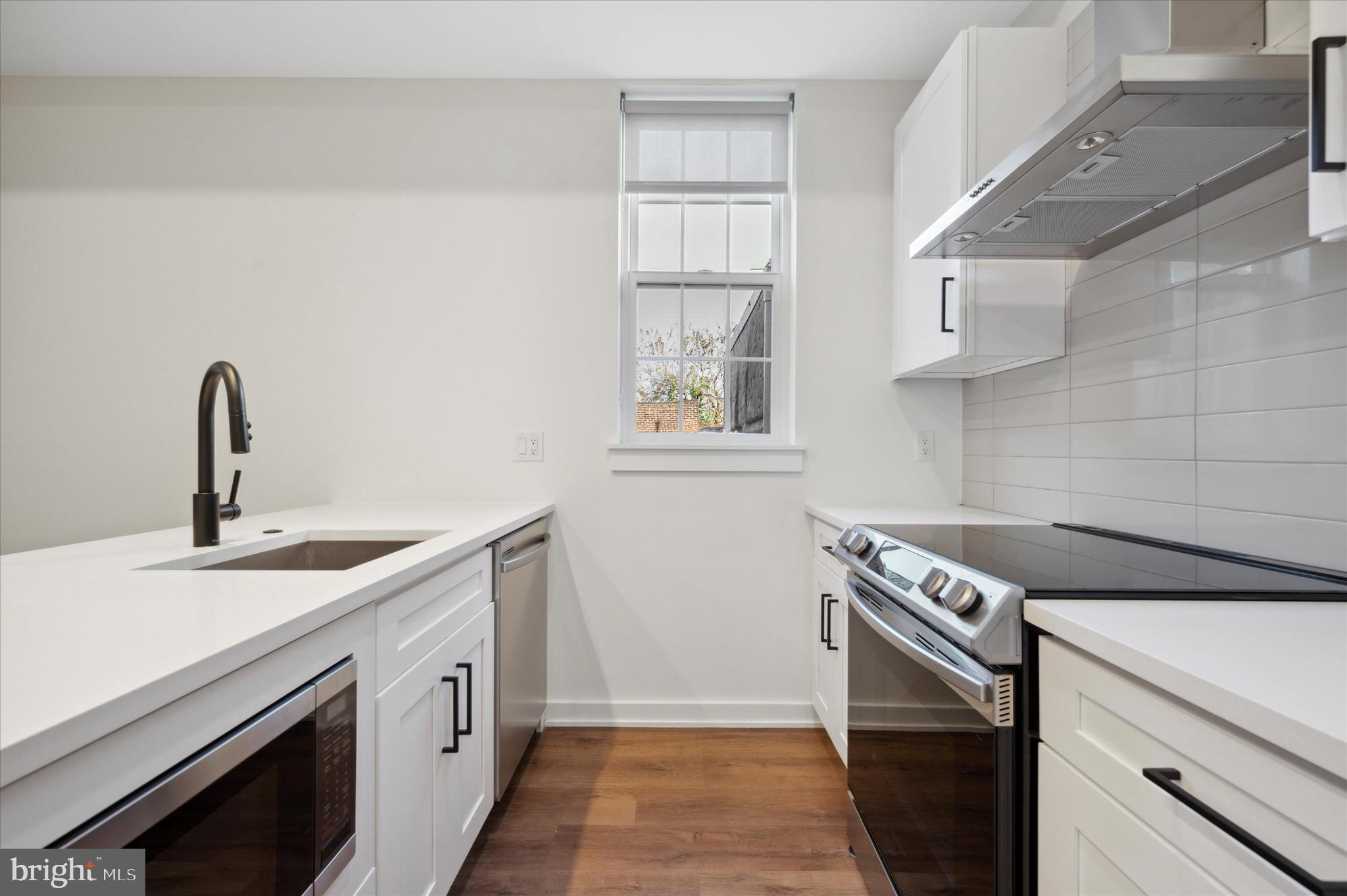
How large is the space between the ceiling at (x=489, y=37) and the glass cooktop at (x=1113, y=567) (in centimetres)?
180

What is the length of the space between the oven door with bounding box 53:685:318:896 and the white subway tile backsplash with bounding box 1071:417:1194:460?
1811 millimetres

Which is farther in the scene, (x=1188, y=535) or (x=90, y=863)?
(x=1188, y=535)

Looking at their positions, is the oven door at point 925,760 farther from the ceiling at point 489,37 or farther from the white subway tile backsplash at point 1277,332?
the ceiling at point 489,37

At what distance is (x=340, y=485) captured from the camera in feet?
8.02

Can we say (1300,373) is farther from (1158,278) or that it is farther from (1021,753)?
(1021,753)

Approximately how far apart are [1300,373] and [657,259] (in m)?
2.03

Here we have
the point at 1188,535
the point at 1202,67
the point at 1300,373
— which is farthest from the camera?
the point at 1188,535

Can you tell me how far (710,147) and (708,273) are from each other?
539 millimetres

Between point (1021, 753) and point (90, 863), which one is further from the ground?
point (90, 863)

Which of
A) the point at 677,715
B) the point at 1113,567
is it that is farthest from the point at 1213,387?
the point at 677,715

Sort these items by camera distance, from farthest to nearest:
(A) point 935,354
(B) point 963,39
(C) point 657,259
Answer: (C) point 657,259 < (A) point 935,354 < (B) point 963,39

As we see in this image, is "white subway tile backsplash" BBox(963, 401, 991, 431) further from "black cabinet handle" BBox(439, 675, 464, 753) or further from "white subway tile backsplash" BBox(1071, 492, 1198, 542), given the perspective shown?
"black cabinet handle" BBox(439, 675, 464, 753)

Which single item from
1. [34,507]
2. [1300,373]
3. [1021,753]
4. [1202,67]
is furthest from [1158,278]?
[34,507]

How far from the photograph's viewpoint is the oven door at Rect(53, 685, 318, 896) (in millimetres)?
553
